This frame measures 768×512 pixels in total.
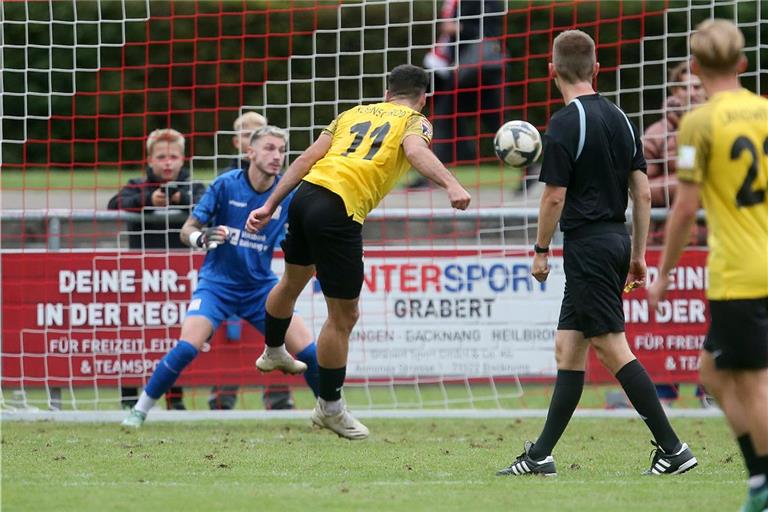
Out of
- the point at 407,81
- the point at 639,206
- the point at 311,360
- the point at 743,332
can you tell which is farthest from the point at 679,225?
the point at 311,360

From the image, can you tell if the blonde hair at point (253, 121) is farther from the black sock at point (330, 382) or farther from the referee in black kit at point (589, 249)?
the referee in black kit at point (589, 249)

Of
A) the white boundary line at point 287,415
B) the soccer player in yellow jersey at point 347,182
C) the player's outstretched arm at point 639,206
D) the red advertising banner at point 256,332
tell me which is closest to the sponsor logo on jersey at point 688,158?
the player's outstretched arm at point 639,206

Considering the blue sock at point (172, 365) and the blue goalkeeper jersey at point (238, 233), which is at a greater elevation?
the blue goalkeeper jersey at point (238, 233)

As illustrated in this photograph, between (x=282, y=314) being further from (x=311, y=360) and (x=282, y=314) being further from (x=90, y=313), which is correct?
(x=90, y=313)

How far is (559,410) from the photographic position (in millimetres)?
6691

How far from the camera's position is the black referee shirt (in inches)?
256

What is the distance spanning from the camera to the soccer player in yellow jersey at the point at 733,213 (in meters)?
5.11

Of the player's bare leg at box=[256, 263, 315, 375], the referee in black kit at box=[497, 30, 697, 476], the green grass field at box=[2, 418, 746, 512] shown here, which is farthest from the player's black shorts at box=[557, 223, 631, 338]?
the player's bare leg at box=[256, 263, 315, 375]

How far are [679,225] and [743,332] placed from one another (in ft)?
1.61

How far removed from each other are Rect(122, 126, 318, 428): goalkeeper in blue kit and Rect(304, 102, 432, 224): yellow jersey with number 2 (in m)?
1.64

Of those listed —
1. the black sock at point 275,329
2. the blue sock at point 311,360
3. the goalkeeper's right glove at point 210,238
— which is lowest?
the blue sock at point 311,360

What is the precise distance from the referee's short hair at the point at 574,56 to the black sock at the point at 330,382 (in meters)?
2.56

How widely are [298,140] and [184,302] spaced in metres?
4.45

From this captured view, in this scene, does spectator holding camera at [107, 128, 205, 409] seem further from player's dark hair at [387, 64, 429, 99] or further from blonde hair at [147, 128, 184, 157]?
player's dark hair at [387, 64, 429, 99]
